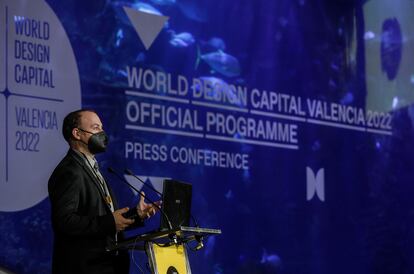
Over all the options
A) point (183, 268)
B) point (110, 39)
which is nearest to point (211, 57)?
point (110, 39)

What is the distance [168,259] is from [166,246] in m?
0.06

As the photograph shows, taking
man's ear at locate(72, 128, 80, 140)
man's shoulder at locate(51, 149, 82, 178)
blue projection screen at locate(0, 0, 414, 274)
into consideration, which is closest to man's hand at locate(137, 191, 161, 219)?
man's shoulder at locate(51, 149, 82, 178)

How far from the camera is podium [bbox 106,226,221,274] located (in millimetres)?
3732

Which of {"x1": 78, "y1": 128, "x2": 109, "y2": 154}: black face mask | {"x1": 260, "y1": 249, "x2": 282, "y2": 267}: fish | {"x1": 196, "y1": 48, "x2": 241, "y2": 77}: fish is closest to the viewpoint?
{"x1": 78, "y1": 128, "x2": 109, "y2": 154}: black face mask

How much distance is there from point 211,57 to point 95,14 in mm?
916

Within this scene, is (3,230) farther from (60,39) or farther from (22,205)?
(60,39)

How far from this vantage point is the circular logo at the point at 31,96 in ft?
16.0

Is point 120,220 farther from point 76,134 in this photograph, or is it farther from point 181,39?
point 181,39

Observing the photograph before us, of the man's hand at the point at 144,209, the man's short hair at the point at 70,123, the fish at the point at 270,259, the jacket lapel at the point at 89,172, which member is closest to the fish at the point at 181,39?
the fish at the point at 270,259

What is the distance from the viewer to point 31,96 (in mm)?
4984

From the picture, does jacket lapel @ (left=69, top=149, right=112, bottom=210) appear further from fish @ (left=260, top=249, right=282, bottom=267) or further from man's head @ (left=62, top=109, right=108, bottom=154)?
fish @ (left=260, top=249, right=282, bottom=267)

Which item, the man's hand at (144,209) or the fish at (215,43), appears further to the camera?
the fish at (215,43)

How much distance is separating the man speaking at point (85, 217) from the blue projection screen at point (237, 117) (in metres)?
0.89

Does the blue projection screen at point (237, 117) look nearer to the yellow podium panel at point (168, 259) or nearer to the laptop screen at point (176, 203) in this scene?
the yellow podium panel at point (168, 259)
